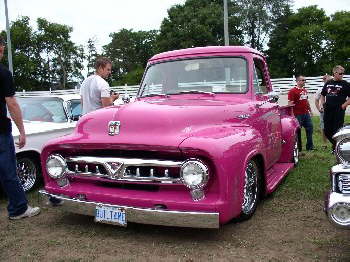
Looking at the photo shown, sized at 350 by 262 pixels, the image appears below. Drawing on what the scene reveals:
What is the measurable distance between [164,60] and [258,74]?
1274 mm

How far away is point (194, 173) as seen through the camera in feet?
12.9

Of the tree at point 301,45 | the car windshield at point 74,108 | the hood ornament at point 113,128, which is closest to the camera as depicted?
the hood ornament at point 113,128

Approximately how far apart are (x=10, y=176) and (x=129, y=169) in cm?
169

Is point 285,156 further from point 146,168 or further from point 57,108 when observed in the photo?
point 57,108

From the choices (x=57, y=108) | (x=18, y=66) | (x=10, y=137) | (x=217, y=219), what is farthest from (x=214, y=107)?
(x=18, y=66)

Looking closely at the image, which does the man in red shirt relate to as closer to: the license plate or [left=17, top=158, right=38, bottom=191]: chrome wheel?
[left=17, top=158, right=38, bottom=191]: chrome wheel

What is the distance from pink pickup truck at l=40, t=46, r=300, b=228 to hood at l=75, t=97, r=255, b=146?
1 centimetres

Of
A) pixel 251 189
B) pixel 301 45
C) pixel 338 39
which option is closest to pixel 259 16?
pixel 301 45

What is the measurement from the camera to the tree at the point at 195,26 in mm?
46031

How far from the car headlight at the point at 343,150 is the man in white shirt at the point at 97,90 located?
362cm

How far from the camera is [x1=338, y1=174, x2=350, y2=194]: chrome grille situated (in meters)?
3.50

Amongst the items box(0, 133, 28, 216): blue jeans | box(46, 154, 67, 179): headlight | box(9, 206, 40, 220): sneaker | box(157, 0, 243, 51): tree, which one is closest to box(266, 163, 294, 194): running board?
box(46, 154, 67, 179): headlight

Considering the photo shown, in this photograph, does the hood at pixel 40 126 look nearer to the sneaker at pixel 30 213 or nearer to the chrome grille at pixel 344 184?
the sneaker at pixel 30 213

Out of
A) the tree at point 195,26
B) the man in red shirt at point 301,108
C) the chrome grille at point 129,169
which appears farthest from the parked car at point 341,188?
the tree at point 195,26
